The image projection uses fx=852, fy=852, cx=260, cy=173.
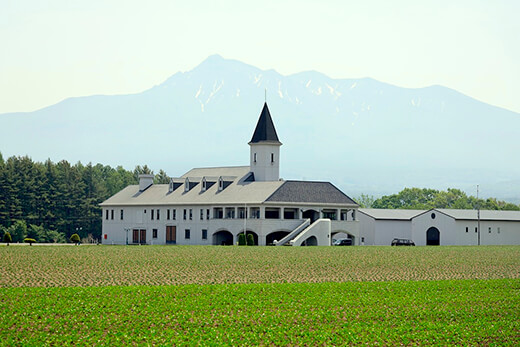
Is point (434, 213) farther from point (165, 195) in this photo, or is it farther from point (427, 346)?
point (427, 346)

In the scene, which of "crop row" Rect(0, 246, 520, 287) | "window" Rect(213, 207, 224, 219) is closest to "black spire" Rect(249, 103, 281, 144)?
"window" Rect(213, 207, 224, 219)

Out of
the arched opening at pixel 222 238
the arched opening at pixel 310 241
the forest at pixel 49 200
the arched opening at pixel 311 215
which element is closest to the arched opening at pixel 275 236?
the arched opening at pixel 310 241

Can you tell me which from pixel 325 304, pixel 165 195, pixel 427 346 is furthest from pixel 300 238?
pixel 427 346

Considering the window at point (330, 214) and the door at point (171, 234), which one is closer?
the window at point (330, 214)

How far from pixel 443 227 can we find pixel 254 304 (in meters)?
71.0

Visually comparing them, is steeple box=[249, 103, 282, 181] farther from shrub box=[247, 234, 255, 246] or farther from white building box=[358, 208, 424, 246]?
shrub box=[247, 234, 255, 246]

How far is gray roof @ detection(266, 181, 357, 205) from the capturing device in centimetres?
9456

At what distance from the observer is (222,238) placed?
99.3 metres

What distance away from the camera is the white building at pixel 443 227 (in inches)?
3937

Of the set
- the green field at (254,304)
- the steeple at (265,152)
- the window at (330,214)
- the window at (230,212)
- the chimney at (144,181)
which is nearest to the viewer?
the green field at (254,304)

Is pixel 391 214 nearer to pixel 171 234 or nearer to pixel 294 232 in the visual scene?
pixel 294 232

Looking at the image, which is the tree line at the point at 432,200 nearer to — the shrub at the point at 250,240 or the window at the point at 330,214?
the window at the point at 330,214

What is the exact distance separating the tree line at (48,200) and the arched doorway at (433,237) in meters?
51.8

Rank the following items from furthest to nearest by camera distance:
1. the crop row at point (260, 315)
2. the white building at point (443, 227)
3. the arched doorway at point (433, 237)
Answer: the arched doorway at point (433, 237)
the white building at point (443, 227)
the crop row at point (260, 315)
